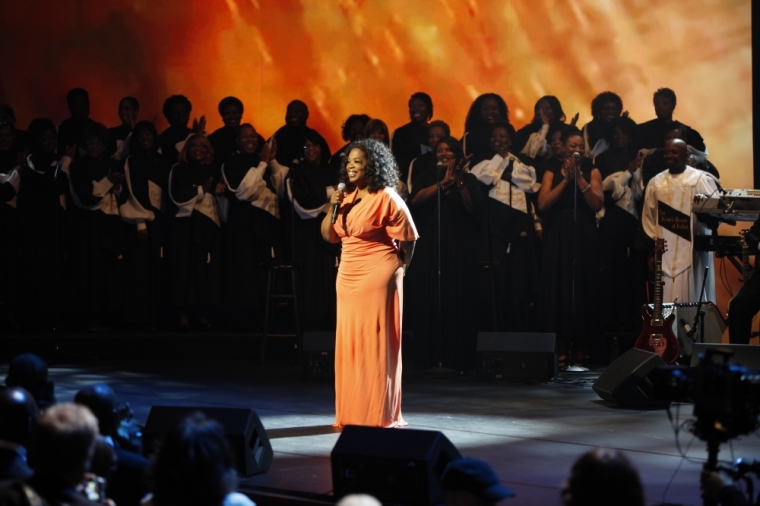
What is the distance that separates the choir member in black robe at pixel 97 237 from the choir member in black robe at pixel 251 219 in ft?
3.98

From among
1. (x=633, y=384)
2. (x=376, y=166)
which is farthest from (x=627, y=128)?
(x=376, y=166)

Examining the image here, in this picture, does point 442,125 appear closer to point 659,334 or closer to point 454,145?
point 454,145

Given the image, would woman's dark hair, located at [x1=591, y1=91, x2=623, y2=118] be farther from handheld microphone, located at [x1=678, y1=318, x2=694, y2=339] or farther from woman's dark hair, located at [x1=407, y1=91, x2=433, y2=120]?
handheld microphone, located at [x1=678, y1=318, x2=694, y2=339]

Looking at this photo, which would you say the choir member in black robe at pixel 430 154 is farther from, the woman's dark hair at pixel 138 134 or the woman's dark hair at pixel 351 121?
the woman's dark hair at pixel 138 134

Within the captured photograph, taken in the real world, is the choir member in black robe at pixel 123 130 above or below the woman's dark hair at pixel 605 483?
above

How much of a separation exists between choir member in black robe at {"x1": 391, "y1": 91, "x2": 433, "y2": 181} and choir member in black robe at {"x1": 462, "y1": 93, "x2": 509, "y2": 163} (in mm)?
456

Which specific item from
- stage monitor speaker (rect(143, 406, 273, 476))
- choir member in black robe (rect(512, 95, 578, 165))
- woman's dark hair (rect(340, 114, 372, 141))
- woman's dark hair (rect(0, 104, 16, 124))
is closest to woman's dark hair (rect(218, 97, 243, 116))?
woman's dark hair (rect(340, 114, 372, 141))

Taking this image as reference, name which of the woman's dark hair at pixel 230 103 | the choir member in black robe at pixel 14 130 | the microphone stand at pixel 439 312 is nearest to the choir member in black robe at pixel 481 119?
the microphone stand at pixel 439 312

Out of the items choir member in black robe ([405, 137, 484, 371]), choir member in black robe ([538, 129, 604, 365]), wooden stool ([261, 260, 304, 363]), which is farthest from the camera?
choir member in black robe ([538, 129, 604, 365])

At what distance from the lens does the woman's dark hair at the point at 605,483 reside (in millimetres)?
2533

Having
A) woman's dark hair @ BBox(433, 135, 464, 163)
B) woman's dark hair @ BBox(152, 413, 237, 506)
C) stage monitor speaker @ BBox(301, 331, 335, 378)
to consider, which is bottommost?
woman's dark hair @ BBox(152, 413, 237, 506)

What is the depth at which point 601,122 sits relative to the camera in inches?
458

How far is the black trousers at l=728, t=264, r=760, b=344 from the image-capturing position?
859cm

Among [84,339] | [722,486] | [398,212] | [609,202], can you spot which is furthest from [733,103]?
[722,486]
